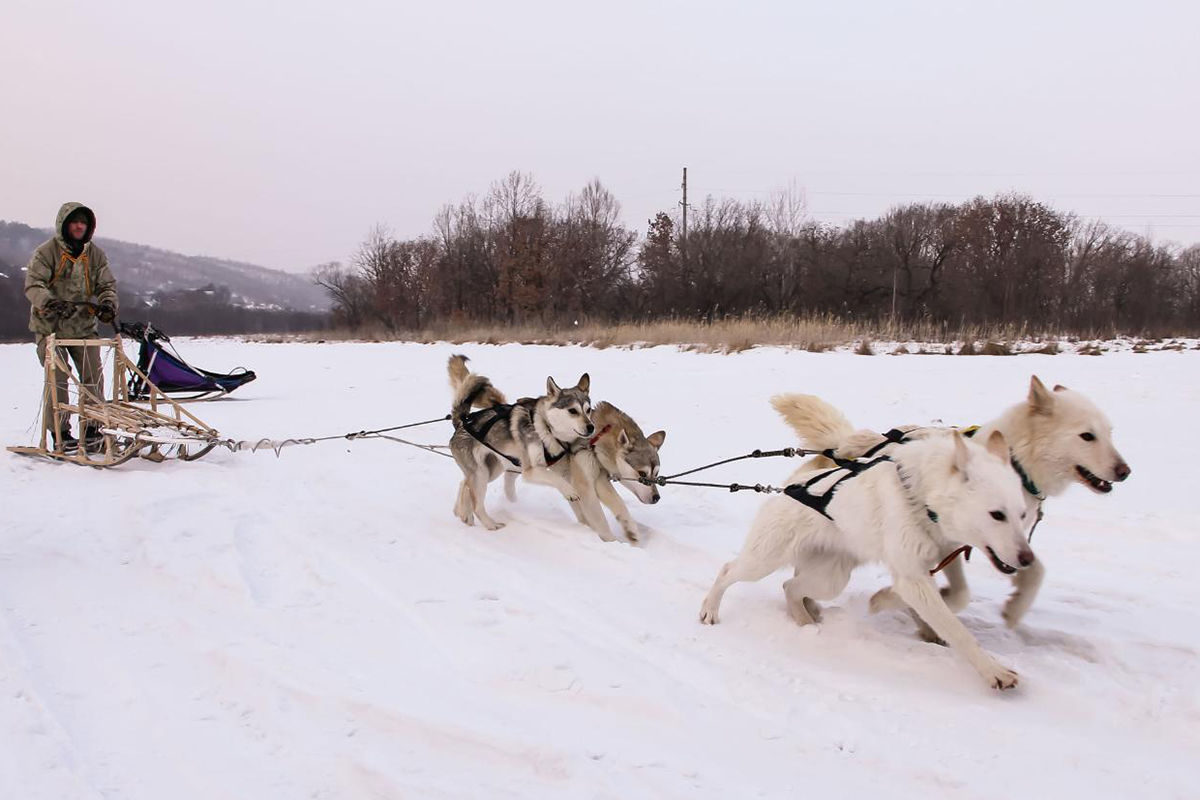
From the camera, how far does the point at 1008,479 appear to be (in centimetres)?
290

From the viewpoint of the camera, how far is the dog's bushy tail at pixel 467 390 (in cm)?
610

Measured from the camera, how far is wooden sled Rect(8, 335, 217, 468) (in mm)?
6934

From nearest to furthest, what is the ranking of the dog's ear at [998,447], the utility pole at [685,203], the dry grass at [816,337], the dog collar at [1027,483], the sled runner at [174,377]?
the dog's ear at [998,447] → the dog collar at [1027,483] → the sled runner at [174,377] → the dry grass at [816,337] → the utility pole at [685,203]

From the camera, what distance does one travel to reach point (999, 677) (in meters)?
2.87

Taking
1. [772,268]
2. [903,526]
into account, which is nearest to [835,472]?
[903,526]

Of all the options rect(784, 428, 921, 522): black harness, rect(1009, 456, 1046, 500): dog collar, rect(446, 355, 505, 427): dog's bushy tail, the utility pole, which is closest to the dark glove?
rect(446, 355, 505, 427): dog's bushy tail

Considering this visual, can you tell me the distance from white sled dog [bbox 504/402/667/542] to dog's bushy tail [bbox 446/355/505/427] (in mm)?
1019

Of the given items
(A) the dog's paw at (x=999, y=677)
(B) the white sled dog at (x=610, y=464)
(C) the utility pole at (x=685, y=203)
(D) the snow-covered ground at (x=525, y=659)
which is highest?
(C) the utility pole at (x=685, y=203)

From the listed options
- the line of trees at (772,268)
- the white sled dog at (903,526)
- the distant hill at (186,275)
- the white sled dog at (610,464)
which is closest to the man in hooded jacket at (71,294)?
the white sled dog at (610,464)

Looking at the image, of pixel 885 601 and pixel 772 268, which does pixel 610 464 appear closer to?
pixel 885 601

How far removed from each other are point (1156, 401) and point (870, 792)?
7.81m

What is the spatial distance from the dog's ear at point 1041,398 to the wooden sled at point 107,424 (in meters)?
6.71

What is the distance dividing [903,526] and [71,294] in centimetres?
829

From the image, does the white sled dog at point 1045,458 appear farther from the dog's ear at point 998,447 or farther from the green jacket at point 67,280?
the green jacket at point 67,280
